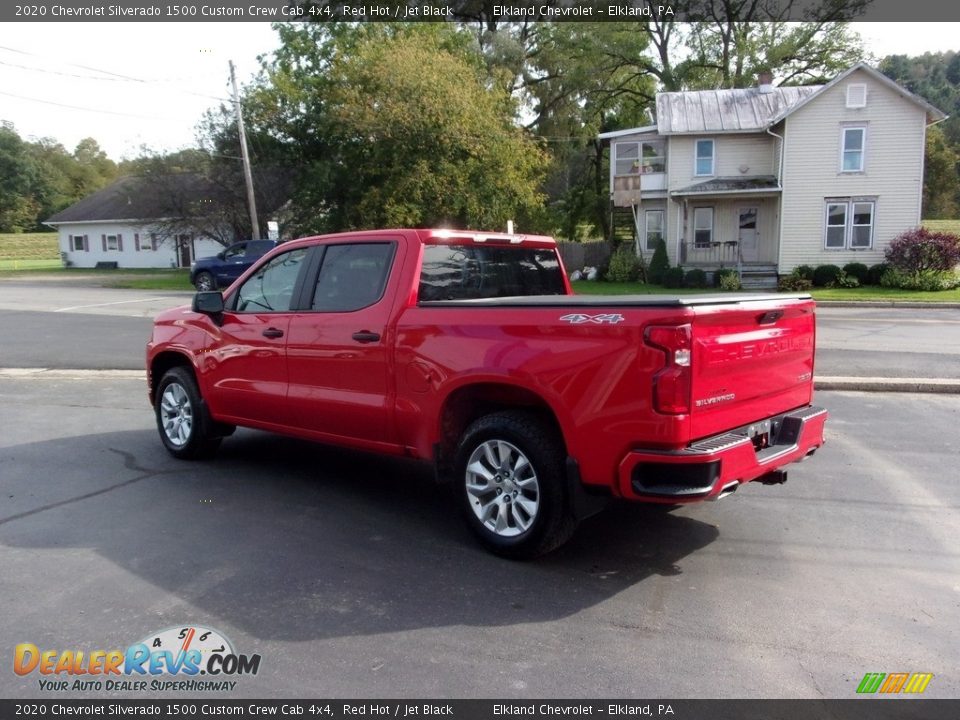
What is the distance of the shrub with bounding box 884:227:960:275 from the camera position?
1100 inches

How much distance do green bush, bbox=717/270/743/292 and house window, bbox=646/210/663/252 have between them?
477 centimetres

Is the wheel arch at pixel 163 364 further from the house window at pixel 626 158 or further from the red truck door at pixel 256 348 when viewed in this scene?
the house window at pixel 626 158

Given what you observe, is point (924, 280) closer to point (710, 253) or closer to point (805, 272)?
point (805, 272)

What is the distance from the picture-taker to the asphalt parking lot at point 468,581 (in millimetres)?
3426

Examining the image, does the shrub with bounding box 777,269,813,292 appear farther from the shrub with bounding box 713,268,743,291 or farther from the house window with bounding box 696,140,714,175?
the house window with bounding box 696,140,714,175

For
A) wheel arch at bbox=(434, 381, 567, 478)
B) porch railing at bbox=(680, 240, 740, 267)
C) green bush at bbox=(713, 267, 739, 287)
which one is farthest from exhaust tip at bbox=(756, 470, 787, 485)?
porch railing at bbox=(680, 240, 740, 267)

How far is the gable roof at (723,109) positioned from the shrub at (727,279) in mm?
6135

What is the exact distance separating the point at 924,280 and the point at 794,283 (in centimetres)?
423

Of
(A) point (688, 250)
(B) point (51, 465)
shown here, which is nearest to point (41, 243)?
(A) point (688, 250)

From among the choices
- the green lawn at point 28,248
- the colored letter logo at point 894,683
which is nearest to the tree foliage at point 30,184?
the green lawn at point 28,248

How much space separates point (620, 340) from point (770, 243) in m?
31.9

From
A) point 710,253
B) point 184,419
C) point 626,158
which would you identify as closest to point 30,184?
point 626,158

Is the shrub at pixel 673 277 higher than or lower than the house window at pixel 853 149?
lower

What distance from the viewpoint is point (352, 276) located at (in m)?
5.57
